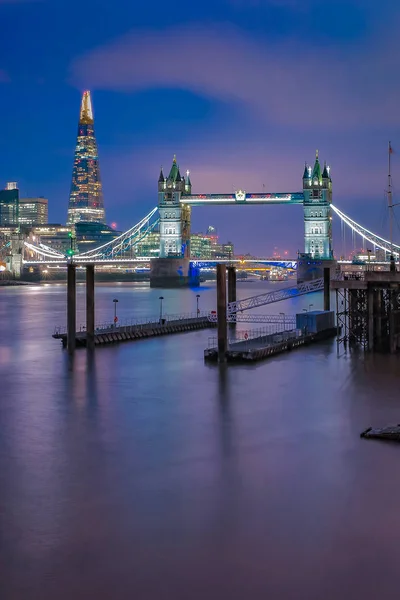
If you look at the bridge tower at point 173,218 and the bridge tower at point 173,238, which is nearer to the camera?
the bridge tower at point 173,238

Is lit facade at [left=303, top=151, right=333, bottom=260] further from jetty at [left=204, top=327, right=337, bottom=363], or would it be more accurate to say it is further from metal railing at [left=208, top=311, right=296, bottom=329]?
jetty at [left=204, top=327, right=337, bottom=363]

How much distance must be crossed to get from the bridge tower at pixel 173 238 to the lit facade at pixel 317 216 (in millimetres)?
20339

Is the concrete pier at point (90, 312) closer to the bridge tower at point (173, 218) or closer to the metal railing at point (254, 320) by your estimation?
the metal railing at point (254, 320)

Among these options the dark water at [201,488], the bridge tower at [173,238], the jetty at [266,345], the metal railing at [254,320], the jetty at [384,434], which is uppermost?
the bridge tower at [173,238]

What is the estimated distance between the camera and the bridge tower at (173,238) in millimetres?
123375

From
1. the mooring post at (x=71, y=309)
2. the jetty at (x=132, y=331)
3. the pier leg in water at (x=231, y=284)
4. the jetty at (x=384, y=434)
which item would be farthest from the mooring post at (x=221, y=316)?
the pier leg in water at (x=231, y=284)

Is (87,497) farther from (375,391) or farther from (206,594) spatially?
(375,391)

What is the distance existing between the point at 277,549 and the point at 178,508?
2.22m

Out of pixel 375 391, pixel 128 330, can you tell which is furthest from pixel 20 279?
pixel 375 391

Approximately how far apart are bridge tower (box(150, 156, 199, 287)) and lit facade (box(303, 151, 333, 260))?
20.3m

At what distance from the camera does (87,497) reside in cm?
1318

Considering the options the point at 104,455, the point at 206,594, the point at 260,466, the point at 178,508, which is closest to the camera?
the point at 206,594

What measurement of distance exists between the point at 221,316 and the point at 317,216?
99.5m

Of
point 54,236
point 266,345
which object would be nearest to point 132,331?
point 266,345
